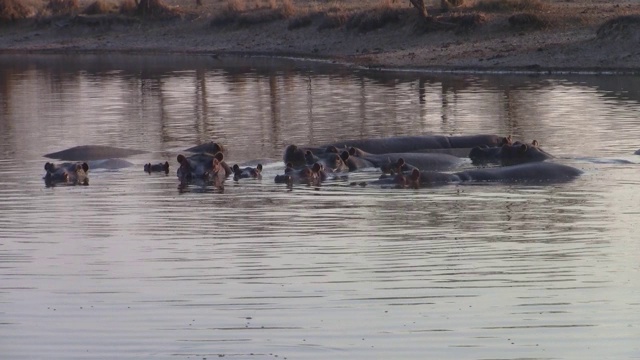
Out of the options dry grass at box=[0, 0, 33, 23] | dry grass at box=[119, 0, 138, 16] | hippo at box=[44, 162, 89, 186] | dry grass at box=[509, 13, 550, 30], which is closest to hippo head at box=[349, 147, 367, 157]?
hippo at box=[44, 162, 89, 186]

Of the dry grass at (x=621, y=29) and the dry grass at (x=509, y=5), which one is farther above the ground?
the dry grass at (x=509, y=5)

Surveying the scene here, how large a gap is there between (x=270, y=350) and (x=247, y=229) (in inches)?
159

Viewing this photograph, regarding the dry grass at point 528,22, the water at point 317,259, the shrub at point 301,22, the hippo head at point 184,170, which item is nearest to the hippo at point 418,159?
the water at point 317,259

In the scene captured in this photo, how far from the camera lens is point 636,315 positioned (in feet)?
26.0

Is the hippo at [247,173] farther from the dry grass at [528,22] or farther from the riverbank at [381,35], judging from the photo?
the dry grass at [528,22]

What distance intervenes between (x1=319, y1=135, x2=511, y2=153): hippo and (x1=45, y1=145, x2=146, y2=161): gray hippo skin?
8.53 feet

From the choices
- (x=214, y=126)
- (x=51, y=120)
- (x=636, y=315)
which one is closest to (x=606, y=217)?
(x=636, y=315)

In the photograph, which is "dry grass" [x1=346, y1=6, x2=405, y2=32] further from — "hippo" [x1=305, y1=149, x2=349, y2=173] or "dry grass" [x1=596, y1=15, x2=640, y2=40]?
"hippo" [x1=305, y1=149, x2=349, y2=173]

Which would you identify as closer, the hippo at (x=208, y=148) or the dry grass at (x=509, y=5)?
the hippo at (x=208, y=148)

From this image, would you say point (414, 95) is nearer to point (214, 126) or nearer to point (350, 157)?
point (214, 126)

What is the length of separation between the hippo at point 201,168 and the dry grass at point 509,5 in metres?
23.8

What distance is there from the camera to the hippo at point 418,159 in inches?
621

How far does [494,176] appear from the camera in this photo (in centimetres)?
1431

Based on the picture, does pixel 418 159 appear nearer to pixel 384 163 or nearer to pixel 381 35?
pixel 384 163
